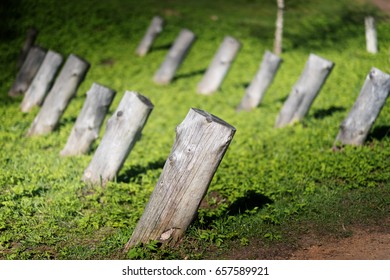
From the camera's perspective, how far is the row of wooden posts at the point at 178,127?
5219 mm

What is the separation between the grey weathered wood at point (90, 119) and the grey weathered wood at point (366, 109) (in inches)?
139

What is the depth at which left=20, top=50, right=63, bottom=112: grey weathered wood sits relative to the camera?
10.6 meters

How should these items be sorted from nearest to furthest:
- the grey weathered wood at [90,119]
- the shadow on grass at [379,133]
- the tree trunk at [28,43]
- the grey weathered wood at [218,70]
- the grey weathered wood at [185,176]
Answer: the grey weathered wood at [185,176], the grey weathered wood at [90,119], the shadow on grass at [379,133], the grey weathered wood at [218,70], the tree trunk at [28,43]

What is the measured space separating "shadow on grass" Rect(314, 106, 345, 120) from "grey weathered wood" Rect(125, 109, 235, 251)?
598 cm

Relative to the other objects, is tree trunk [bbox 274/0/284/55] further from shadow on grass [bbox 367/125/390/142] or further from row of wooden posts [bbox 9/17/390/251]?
shadow on grass [bbox 367/125/390/142]

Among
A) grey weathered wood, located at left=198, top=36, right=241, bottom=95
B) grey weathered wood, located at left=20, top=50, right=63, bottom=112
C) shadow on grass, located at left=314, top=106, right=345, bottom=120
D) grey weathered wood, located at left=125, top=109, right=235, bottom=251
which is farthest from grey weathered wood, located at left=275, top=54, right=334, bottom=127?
grey weathered wood, located at left=125, top=109, right=235, bottom=251

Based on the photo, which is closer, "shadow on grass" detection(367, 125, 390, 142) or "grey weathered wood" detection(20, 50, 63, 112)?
"shadow on grass" detection(367, 125, 390, 142)

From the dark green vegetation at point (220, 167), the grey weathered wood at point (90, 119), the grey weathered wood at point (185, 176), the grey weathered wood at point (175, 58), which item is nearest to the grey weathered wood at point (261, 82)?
the dark green vegetation at point (220, 167)

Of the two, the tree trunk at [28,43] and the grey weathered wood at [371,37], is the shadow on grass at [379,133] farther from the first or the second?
the tree trunk at [28,43]

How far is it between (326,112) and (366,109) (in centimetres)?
254

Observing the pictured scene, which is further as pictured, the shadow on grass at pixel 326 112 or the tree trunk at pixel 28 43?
the tree trunk at pixel 28 43

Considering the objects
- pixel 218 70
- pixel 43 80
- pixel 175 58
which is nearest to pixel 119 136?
pixel 43 80
